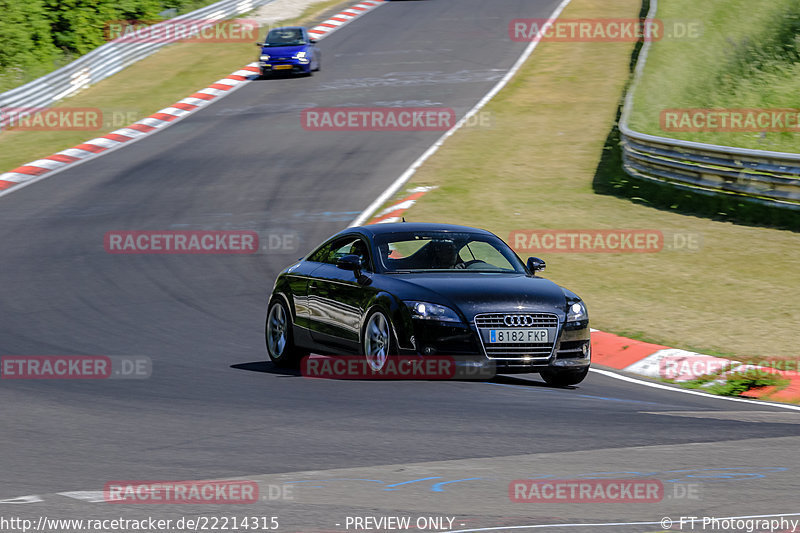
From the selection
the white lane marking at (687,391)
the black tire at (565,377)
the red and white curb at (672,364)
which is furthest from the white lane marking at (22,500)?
the red and white curb at (672,364)

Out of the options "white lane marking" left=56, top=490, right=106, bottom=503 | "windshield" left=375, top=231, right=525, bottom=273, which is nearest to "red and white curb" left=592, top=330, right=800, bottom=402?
"windshield" left=375, top=231, right=525, bottom=273

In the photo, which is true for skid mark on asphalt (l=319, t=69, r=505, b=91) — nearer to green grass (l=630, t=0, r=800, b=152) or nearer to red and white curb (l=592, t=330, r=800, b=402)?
green grass (l=630, t=0, r=800, b=152)

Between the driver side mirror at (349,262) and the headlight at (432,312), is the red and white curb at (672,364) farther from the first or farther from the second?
the driver side mirror at (349,262)

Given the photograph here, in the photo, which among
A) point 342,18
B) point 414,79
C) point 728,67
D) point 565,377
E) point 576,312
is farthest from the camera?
point 342,18

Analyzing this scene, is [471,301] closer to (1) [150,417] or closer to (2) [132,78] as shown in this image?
(1) [150,417]

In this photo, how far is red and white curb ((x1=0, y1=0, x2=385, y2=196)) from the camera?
24812mm

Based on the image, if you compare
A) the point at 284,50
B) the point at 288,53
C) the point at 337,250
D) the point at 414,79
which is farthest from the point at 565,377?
the point at 284,50

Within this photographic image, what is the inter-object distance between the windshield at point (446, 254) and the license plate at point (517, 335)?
4.01 ft

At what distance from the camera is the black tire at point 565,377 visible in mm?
10328

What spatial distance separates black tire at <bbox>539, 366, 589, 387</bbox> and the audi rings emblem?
1.90 feet

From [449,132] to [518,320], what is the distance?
19.1 metres

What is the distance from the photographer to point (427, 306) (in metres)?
9.82

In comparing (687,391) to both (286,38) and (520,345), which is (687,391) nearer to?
(520,345)

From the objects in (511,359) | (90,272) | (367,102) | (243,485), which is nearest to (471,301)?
(511,359)
